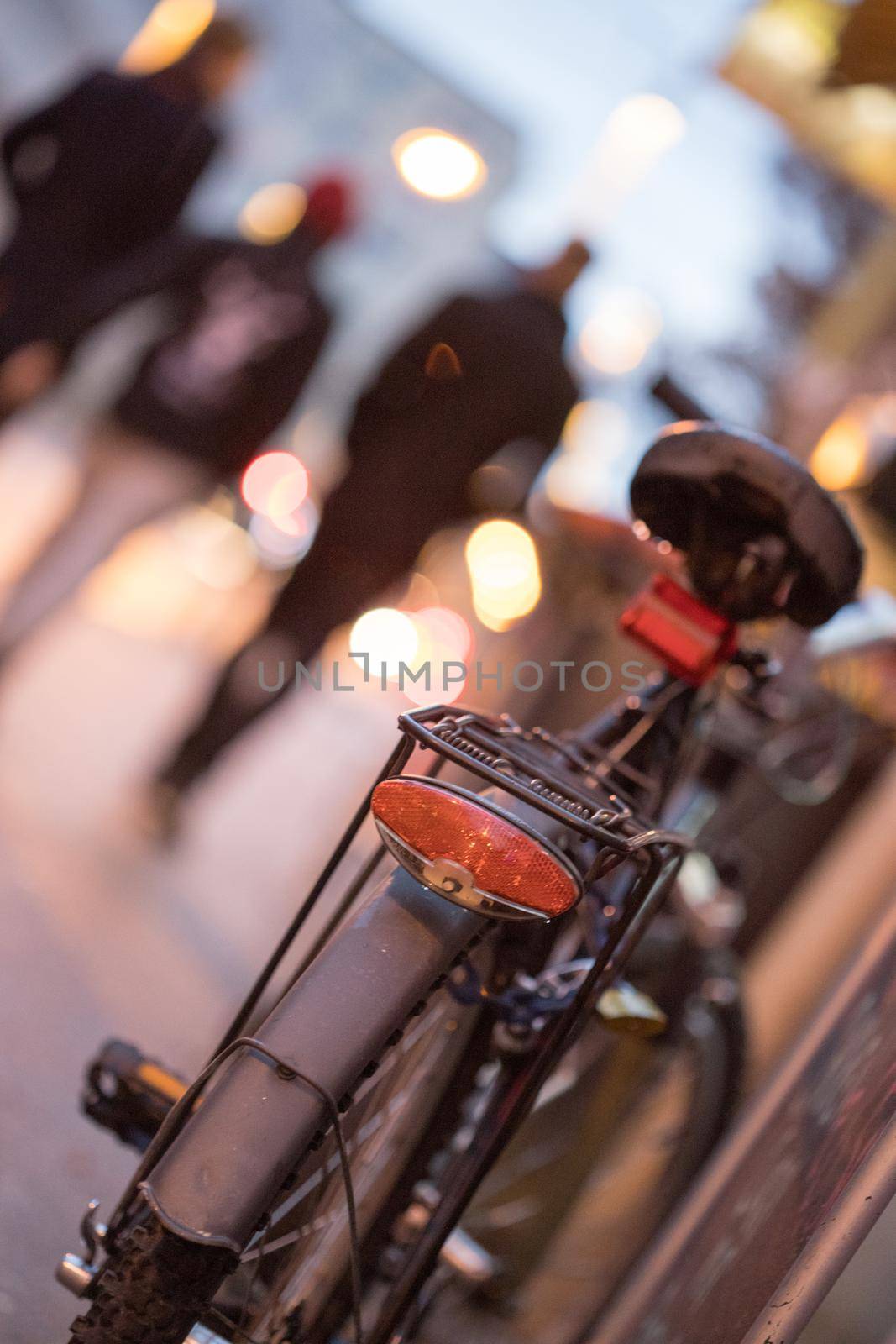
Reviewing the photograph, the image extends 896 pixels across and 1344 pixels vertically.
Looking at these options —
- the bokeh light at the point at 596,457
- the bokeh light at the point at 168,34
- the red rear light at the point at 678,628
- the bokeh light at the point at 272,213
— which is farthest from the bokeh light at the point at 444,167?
the red rear light at the point at 678,628

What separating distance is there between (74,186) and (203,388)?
1.80 feet

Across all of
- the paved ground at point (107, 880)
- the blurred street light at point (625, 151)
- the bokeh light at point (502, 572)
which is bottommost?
the paved ground at point (107, 880)

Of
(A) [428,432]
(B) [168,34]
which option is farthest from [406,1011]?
(B) [168,34]

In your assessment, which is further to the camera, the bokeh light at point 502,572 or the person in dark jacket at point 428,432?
the bokeh light at point 502,572

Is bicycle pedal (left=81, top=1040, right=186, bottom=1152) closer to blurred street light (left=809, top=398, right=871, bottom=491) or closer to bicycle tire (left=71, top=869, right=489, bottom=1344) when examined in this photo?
bicycle tire (left=71, top=869, right=489, bottom=1344)

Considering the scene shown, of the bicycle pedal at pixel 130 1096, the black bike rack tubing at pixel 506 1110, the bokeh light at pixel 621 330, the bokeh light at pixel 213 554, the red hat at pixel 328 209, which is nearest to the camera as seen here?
the black bike rack tubing at pixel 506 1110

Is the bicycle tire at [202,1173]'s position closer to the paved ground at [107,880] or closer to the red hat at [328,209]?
the paved ground at [107,880]

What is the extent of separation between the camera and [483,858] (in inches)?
36.9

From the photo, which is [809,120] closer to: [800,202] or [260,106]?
[800,202]

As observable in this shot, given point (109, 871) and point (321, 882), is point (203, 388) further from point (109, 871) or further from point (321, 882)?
point (321, 882)

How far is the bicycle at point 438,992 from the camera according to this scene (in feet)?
3.03

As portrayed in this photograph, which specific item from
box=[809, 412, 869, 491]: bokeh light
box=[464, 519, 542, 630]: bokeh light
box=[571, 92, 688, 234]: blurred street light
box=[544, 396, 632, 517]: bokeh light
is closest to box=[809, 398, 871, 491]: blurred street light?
box=[809, 412, 869, 491]: bokeh light

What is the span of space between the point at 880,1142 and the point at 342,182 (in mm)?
2747

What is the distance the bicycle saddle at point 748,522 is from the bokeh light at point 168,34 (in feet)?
6.94
